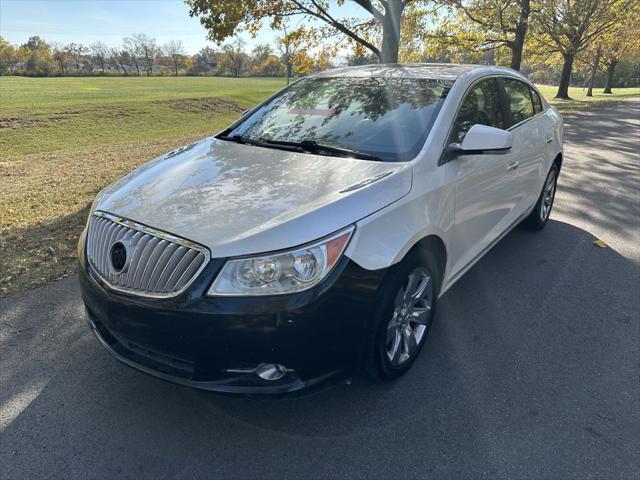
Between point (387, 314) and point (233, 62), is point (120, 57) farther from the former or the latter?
point (387, 314)

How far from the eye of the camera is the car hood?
2.19 metres

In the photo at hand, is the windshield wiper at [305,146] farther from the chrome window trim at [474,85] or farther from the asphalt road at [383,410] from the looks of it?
the asphalt road at [383,410]

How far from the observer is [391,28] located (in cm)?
1176

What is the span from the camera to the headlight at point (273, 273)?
6.86ft

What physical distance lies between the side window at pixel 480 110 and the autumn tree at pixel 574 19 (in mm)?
22466

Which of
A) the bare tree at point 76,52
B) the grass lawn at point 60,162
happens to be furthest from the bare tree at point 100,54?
the grass lawn at point 60,162

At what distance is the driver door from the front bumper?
115 centimetres

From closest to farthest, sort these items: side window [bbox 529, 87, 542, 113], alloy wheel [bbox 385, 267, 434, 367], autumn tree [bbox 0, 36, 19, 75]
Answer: alloy wheel [bbox 385, 267, 434, 367] → side window [bbox 529, 87, 542, 113] → autumn tree [bbox 0, 36, 19, 75]

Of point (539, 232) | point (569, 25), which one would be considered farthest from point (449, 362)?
point (569, 25)

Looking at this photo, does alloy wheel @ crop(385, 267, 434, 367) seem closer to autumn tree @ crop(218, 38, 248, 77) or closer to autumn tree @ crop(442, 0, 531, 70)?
autumn tree @ crop(442, 0, 531, 70)

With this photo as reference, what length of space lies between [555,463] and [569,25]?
97.4ft

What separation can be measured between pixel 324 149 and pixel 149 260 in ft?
4.67

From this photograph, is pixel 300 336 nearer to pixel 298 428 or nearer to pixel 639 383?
pixel 298 428

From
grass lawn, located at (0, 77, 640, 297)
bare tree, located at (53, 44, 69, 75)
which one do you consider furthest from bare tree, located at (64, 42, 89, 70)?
grass lawn, located at (0, 77, 640, 297)
